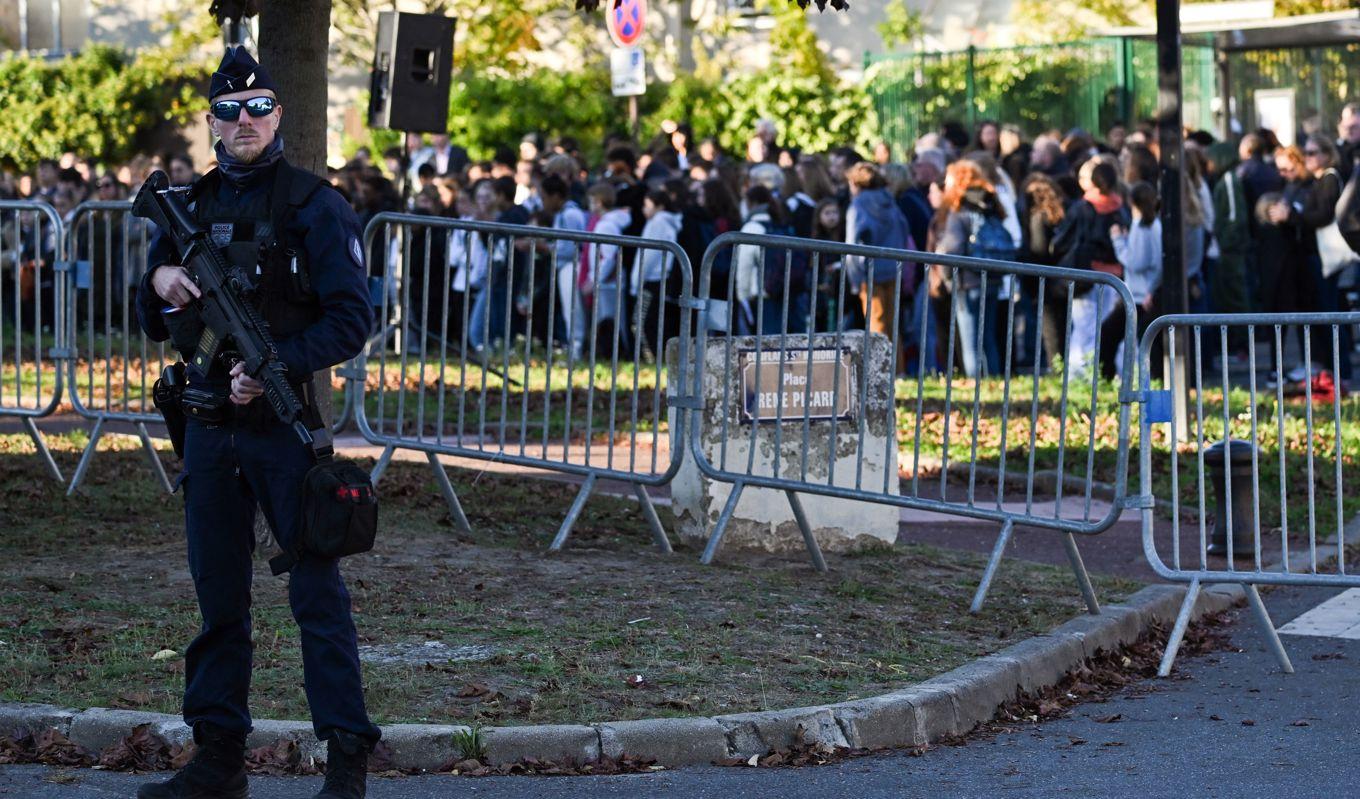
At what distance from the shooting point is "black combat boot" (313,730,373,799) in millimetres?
5445

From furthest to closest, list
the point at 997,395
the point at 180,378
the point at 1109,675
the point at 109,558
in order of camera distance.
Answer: the point at 997,395 → the point at 109,558 → the point at 1109,675 → the point at 180,378

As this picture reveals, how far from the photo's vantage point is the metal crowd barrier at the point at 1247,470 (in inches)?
307

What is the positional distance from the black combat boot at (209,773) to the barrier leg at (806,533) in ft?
12.0

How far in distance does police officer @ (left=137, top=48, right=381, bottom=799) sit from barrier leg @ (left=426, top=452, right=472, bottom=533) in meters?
3.88

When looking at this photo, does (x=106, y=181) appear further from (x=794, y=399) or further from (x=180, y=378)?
(x=180, y=378)

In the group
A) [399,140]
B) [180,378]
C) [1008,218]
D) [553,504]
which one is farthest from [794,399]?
[399,140]

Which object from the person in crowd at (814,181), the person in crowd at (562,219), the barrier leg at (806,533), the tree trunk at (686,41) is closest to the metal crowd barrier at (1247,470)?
the barrier leg at (806,533)

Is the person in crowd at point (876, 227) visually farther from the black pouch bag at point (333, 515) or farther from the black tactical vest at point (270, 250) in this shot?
the black pouch bag at point (333, 515)

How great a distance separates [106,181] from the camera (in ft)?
Result: 70.5

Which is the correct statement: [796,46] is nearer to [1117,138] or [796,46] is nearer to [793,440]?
[1117,138]

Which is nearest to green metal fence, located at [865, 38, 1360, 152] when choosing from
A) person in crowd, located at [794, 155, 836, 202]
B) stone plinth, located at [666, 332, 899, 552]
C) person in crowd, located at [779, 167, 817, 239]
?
person in crowd, located at [794, 155, 836, 202]

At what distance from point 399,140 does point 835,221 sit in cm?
1571

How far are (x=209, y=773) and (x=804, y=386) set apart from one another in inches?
161

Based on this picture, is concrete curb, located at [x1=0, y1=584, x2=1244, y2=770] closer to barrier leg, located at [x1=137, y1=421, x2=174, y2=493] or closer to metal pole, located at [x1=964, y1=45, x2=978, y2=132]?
barrier leg, located at [x1=137, y1=421, x2=174, y2=493]
